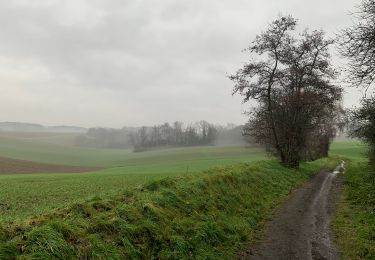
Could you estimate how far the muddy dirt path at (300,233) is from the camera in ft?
37.6

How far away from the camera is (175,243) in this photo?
1109 cm

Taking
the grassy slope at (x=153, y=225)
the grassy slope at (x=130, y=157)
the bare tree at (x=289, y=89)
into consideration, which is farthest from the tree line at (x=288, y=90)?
the grassy slope at (x=130, y=157)

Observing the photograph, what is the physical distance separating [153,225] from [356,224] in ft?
28.9

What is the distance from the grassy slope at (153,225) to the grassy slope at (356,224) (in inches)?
124

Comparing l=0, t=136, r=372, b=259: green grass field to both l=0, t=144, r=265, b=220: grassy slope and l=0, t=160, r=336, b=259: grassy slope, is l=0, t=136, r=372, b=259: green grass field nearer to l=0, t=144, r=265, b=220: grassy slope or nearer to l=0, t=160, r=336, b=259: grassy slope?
l=0, t=160, r=336, b=259: grassy slope

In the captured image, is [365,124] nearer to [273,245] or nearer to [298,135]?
[298,135]

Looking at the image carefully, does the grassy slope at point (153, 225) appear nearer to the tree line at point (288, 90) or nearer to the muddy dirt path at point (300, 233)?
the muddy dirt path at point (300, 233)

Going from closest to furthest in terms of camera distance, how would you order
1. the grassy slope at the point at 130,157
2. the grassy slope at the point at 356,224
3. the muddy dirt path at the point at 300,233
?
the muddy dirt path at the point at 300,233
the grassy slope at the point at 356,224
the grassy slope at the point at 130,157

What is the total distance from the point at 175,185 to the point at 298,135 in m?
28.2

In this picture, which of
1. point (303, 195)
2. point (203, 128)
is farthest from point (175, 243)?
point (203, 128)

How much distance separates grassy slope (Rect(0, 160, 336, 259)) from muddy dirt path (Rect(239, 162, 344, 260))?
74 cm

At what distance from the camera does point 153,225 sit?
1138 centimetres

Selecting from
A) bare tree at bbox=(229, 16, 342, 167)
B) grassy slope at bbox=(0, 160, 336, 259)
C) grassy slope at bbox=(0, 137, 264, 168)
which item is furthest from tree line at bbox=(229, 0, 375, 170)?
grassy slope at bbox=(0, 137, 264, 168)

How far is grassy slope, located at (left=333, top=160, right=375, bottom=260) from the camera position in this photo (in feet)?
38.9
